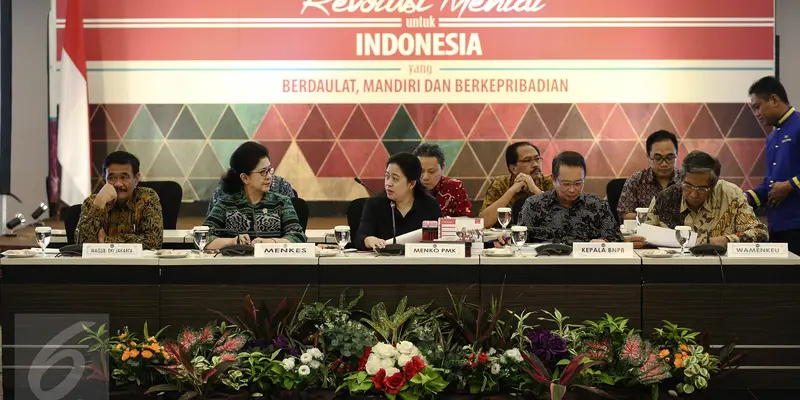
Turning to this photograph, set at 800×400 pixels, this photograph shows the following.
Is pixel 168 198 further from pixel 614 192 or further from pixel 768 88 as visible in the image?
pixel 768 88

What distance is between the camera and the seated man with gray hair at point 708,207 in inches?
170

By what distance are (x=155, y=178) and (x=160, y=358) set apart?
3.87 metres

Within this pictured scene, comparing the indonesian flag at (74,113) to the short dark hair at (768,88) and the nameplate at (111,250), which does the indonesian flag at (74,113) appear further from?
the short dark hair at (768,88)

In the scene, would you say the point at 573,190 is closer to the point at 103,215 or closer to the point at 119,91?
the point at 103,215

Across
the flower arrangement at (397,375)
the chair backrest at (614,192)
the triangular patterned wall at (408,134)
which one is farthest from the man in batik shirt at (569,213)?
the triangular patterned wall at (408,134)

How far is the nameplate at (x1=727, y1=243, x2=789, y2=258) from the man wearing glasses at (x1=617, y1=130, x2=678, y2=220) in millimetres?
1647

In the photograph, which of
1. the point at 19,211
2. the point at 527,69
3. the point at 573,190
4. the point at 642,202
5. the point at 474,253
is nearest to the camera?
the point at 474,253

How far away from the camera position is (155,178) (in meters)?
7.20

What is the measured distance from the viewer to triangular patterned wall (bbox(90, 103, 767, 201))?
280 inches

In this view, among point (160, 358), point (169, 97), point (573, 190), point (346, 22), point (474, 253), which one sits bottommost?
point (160, 358)

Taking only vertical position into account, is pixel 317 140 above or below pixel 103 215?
above

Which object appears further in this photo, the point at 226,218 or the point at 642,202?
the point at 642,202

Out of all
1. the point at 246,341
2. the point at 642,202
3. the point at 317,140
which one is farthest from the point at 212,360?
the point at 317,140

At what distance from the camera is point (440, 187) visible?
210 inches
